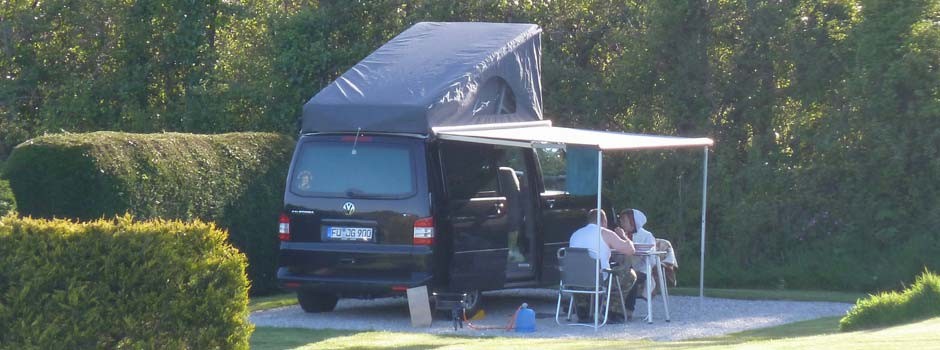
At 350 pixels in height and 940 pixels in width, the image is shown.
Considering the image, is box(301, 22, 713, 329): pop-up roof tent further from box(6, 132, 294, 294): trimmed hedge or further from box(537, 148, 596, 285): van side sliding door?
box(6, 132, 294, 294): trimmed hedge

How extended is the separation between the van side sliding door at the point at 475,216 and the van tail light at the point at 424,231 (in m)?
0.25

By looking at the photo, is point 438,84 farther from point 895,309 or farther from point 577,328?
point 895,309

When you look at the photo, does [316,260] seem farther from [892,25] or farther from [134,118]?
[134,118]

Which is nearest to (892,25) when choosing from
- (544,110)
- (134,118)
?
(544,110)

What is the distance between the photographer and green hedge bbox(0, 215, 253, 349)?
24.8 ft

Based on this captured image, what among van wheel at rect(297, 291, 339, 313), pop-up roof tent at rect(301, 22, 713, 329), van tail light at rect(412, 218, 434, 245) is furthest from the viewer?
van wheel at rect(297, 291, 339, 313)

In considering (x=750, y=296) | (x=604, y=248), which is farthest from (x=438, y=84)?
(x=750, y=296)

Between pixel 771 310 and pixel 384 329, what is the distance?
426cm

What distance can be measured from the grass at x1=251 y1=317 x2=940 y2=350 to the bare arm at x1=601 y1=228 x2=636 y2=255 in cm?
137

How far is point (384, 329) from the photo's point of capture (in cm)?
1147

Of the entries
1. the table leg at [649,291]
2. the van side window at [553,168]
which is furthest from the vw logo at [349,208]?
the table leg at [649,291]

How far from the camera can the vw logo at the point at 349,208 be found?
37.8 ft

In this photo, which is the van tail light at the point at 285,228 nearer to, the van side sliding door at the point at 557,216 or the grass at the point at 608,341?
the grass at the point at 608,341

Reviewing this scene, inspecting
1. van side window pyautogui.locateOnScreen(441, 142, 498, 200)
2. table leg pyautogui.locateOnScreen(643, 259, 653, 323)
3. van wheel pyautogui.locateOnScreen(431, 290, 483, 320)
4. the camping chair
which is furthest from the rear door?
table leg pyautogui.locateOnScreen(643, 259, 653, 323)
